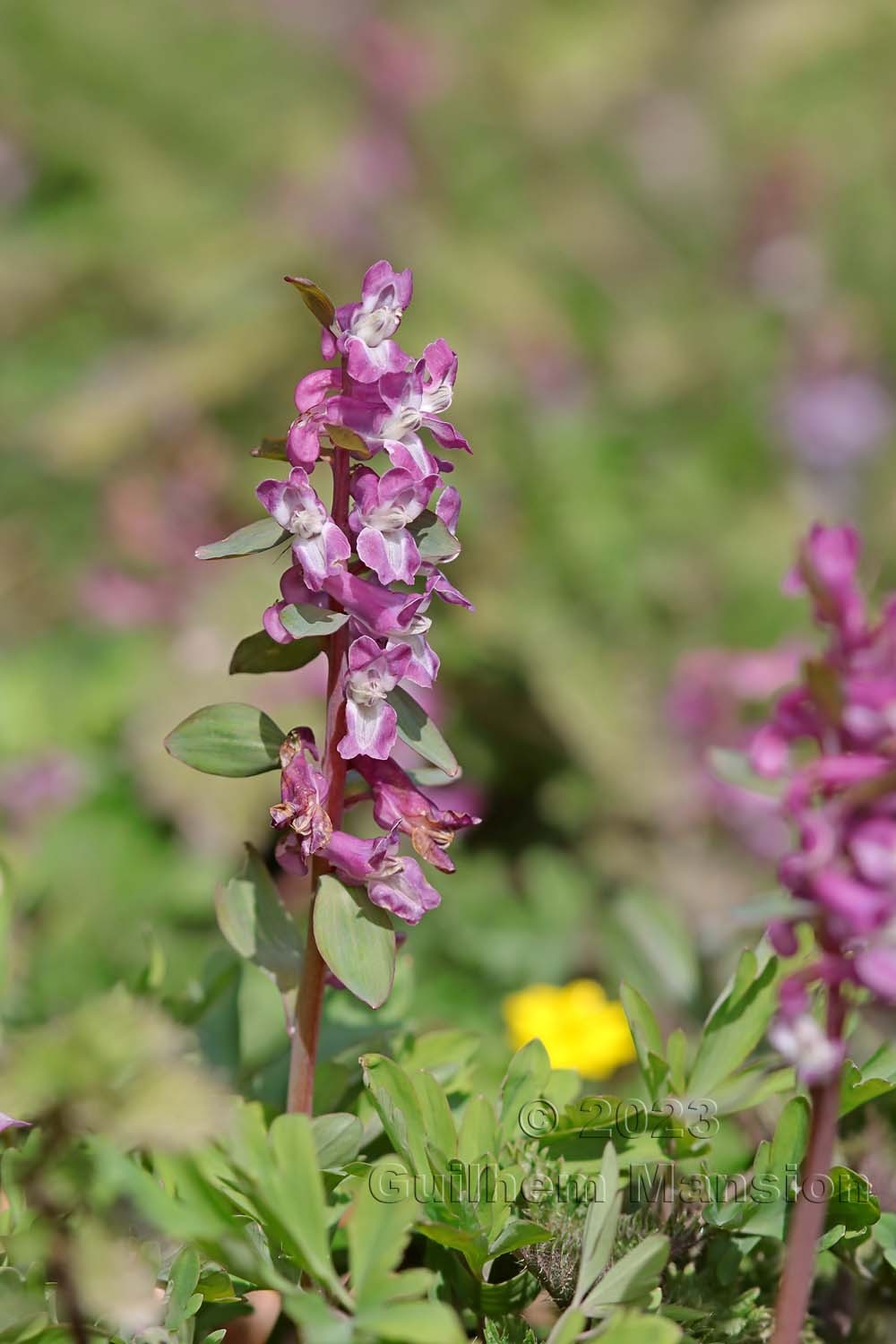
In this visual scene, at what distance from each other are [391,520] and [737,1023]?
0.44 m

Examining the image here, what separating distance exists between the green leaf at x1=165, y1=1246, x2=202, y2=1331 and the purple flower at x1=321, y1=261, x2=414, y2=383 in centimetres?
53

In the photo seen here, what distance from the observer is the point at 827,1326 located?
0.92 meters

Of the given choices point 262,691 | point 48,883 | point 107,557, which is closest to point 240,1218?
point 48,883

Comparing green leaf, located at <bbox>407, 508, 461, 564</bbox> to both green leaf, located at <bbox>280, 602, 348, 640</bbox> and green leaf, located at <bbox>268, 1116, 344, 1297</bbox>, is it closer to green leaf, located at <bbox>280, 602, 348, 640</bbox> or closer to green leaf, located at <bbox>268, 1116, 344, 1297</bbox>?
green leaf, located at <bbox>280, 602, 348, 640</bbox>

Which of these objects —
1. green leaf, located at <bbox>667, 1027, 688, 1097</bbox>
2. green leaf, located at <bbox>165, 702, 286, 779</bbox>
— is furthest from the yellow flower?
green leaf, located at <bbox>165, 702, 286, 779</bbox>

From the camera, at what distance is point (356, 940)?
77cm

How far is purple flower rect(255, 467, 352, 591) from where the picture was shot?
2.45 feet

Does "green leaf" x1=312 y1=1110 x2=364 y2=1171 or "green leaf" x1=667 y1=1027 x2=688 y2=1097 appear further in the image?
"green leaf" x1=667 y1=1027 x2=688 y2=1097

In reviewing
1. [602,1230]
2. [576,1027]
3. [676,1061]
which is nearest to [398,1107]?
[602,1230]

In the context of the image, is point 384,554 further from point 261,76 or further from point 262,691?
point 261,76

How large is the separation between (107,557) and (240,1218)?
228cm

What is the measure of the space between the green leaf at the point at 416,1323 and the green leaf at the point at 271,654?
38 centimetres

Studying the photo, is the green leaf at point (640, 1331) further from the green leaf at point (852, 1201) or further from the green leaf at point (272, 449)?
the green leaf at point (272, 449)

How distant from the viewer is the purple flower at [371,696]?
75cm
